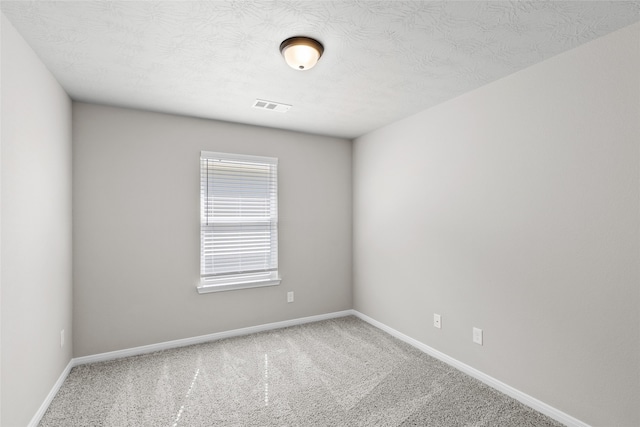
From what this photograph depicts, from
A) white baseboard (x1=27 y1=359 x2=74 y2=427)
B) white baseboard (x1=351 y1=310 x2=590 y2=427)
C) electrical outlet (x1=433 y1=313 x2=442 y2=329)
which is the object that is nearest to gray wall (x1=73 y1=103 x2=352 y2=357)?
white baseboard (x1=27 y1=359 x2=74 y2=427)

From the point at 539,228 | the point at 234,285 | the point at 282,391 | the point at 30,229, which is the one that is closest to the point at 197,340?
the point at 234,285

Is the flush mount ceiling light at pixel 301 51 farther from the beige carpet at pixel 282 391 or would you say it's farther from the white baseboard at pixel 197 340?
the white baseboard at pixel 197 340

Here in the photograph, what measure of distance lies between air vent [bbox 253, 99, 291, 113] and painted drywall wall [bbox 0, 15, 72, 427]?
1551 mm

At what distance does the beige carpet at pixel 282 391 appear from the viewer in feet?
6.95

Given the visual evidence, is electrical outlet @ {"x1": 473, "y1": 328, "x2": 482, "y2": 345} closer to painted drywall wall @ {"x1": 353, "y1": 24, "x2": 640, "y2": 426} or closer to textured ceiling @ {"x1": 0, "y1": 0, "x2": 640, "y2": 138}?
painted drywall wall @ {"x1": 353, "y1": 24, "x2": 640, "y2": 426}

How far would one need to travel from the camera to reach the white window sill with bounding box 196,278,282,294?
3.40m

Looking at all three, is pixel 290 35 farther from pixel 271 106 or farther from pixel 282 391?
pixel 282 391

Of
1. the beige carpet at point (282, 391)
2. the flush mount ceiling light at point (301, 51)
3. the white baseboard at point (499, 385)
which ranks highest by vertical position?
the flush mount ceiling light at point (301, 51)

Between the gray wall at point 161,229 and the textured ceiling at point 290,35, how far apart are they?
44cm

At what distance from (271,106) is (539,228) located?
245cm

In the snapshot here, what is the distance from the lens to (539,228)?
7.27ft

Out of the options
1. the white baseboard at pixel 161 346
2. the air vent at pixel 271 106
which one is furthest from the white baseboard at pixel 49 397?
the air vent at pixel 271 106

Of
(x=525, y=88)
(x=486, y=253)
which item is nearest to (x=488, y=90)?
(x=525, y=88)

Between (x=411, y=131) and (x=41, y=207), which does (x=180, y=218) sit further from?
(x=411, y=131)
